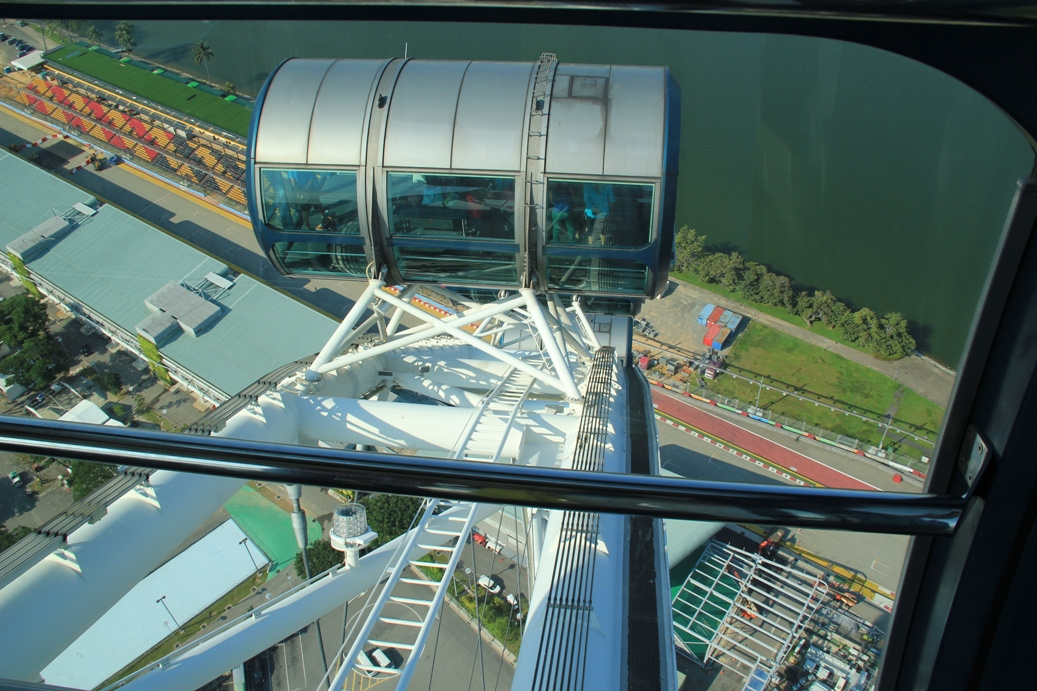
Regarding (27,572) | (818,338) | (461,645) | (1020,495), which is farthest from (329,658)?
(818,338)

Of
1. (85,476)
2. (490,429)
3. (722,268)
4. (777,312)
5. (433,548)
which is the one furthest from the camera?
(722,268)

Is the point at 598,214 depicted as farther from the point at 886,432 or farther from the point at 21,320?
the point at 21,320

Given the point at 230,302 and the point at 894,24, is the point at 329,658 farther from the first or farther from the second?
the point at 894,24

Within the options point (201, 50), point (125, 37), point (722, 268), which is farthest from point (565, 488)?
point (722, 268)

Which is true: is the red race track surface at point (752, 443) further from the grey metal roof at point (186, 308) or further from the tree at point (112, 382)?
the tree at point (112, 382)

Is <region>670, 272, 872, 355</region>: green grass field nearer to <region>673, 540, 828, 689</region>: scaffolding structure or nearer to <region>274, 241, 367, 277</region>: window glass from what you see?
<region>673, 540, 828, 689</region>: scaffolding structure

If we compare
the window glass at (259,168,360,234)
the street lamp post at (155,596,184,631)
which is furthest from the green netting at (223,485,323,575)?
the window glass at (259,168,360,234)
